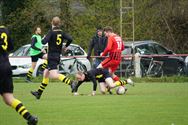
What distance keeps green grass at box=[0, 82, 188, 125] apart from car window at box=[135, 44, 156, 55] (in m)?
10.2

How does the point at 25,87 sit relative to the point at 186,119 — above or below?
below

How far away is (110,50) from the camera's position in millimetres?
24547

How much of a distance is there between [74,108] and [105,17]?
26605 millimetres

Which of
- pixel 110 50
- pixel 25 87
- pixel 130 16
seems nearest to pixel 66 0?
pixel 130 16

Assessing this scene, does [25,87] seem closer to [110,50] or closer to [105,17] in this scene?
[110,50]

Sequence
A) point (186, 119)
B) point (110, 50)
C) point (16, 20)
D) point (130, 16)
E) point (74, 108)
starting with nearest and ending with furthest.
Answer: point (186, 119) → point (74, 108) → point (110, 50) → point (130, 16) → point (16, 20)

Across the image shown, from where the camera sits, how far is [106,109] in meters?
18.8

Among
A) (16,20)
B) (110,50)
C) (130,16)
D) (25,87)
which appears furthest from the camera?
(16,20)

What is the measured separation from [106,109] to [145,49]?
1793 centimetres

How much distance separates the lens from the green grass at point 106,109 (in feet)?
53.2

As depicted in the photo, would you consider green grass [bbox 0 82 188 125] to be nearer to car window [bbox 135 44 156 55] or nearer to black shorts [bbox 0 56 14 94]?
black shorts [bbox 0 56 14 94]

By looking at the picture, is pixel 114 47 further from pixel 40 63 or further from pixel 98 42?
pixel 40 63

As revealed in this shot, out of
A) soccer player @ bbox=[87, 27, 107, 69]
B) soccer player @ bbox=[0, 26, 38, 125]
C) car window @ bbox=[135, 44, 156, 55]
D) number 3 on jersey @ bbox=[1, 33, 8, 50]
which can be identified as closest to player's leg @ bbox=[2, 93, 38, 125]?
soccer player @ bbox=[0, 26, 38, 125]

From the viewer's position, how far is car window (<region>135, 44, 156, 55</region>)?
36.2 meters
